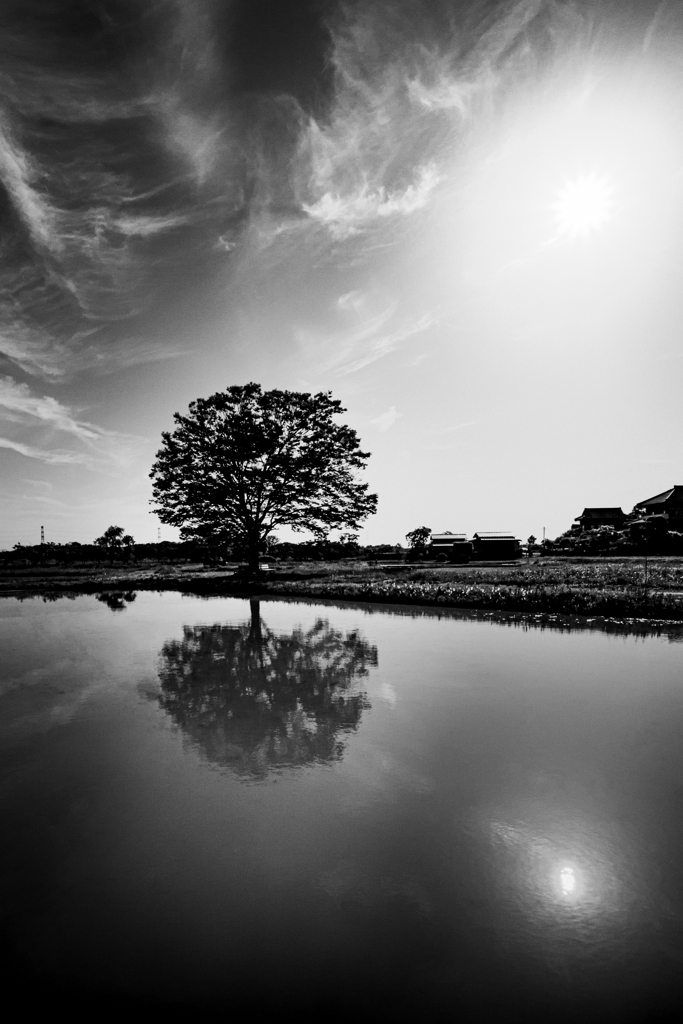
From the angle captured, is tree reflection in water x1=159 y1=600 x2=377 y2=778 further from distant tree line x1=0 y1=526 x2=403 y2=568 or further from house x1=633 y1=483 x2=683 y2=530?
house x1=633 y1=483 x2=683 y2=530

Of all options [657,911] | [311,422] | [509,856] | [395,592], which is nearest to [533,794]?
[509,856]

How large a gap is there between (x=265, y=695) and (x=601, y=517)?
95071 millimetres

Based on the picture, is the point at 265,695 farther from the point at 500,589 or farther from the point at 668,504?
the point at 668,504

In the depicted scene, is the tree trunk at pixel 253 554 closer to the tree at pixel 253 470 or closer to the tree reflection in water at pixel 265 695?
the tree at pixel 253 470

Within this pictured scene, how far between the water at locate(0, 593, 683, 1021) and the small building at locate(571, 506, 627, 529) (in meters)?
89.0

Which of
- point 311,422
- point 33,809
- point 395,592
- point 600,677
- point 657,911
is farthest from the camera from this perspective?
point 311,422

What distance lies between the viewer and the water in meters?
2.66

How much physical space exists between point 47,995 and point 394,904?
6.38 feet

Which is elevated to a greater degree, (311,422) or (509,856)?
(311,422)

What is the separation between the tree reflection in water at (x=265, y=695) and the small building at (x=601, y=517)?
3402 inches

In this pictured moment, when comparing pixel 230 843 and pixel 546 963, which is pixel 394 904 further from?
pixel 230 843

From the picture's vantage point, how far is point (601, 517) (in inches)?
3538

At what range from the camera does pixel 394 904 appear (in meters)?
3.16

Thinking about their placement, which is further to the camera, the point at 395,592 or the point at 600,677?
the point at 395,592
